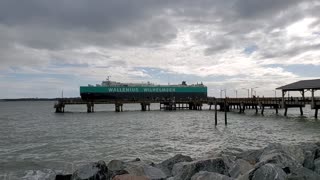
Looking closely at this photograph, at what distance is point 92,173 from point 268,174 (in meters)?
5.14

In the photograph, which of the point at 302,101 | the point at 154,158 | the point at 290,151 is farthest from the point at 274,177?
the point at 302,101

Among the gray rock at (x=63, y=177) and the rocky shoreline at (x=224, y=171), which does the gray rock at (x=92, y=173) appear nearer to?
the rocky shoreline at (x=224, y=171)

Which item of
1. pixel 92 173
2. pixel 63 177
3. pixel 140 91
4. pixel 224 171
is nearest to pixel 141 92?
pixel 140 91

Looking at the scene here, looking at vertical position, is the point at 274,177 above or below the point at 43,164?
above

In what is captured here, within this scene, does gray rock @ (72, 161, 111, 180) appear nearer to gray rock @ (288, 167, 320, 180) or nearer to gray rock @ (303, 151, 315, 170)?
gray rock @ (288, 167, 320, 180)

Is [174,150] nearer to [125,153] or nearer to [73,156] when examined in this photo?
[125,153]

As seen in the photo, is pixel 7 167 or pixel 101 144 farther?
pixel 101 144

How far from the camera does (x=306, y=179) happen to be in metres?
8.00

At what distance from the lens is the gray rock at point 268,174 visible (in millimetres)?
8312

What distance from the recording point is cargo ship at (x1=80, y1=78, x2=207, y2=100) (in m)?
112

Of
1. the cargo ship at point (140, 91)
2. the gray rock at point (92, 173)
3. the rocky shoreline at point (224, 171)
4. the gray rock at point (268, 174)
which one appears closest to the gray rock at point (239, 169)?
the rocky shoreline at point (224, 171)

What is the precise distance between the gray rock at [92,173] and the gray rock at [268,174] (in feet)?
15.0

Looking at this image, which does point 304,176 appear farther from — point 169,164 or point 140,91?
point 140,91

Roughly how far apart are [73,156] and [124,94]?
96252mm
